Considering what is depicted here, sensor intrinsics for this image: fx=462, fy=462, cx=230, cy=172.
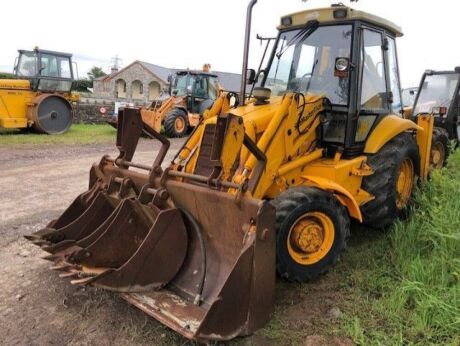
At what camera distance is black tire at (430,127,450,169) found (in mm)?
7610

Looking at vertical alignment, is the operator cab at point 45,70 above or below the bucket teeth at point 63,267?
above

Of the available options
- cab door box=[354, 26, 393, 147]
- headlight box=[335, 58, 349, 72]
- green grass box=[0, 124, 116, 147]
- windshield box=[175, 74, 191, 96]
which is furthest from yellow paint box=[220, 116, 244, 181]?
windshield box=[175, 74, 191, 96]

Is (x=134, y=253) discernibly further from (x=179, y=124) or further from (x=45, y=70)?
(x=45, y=70)

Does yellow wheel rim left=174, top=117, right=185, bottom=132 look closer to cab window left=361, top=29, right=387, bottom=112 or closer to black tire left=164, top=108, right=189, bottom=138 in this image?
black tire left=164, top=108, right=189, bottom=138

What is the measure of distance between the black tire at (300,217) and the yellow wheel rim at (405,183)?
148cm

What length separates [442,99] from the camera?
9805 millimetres

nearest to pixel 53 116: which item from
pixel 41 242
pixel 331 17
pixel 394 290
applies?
pixel 41 242

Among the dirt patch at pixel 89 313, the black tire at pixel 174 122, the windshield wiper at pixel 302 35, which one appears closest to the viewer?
the dirt patch at pixel 89 313

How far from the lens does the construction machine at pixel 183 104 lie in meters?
14.9

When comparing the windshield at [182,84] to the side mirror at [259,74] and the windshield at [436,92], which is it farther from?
the side mirror at [259,74]

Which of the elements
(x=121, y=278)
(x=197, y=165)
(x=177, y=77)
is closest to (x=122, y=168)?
(x=197, y=165)

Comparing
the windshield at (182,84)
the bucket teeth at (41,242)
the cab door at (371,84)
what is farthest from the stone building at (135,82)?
the bucket teeth at (41,242)

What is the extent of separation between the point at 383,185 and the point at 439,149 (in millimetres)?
3758

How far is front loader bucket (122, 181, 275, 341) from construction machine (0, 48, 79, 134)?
11.6 metres
